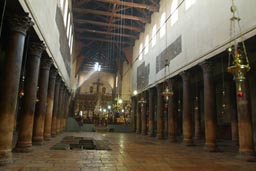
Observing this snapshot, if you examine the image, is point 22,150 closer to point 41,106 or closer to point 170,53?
point 41,106

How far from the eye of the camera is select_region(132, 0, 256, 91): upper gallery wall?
9.95m

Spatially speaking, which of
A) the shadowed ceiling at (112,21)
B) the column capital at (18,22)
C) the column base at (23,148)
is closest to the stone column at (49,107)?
the column base at (23,148)

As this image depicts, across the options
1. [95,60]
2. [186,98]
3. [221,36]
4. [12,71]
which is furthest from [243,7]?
[95,60]

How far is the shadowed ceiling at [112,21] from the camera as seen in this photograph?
21.1 m

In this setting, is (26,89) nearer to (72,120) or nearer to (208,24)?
(208,24)

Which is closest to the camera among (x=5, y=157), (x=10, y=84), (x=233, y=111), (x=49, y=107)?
(x=5, y=157)

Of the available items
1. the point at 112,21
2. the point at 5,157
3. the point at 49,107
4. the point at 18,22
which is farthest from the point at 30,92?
the point at 112,21

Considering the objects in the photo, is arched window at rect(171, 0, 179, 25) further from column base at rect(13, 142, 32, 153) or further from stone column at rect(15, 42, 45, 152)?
column base at rect(13, 142, 32, 153)

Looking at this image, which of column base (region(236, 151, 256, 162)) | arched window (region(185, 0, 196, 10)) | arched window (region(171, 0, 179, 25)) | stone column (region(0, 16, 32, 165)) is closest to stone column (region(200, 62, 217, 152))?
column base (region(236, 151, 256, 162))

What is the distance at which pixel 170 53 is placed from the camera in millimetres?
16547

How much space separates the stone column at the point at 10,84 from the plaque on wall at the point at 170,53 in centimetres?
1047

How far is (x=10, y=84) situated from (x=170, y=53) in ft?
40.1

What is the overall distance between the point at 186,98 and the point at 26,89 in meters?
9.09

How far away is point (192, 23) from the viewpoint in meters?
13.4
